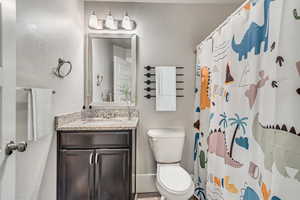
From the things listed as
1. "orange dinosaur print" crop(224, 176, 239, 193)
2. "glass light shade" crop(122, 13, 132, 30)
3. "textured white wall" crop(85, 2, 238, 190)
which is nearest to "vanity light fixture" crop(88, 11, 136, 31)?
"glass light shade" crop(122, 13, 132, 30)

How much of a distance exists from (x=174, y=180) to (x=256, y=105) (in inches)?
44.6

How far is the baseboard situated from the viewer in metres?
2.49

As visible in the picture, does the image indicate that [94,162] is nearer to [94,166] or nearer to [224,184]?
[94,166]

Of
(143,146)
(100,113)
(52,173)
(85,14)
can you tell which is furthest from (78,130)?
(85,14)

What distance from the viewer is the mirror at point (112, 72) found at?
99.0 inches

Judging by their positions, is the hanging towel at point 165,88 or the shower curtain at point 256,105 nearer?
the shower curtain at point 256,105

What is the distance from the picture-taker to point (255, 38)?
43.3 inches

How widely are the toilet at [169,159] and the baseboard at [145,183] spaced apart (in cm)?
31

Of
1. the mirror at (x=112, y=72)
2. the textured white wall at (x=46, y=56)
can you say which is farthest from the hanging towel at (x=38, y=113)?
the mirror at (x=112, y=72)

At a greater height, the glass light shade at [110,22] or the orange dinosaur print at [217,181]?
the glass light shade at [110,22]

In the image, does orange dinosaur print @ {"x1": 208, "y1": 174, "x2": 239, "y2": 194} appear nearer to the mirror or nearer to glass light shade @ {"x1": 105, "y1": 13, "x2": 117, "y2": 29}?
the mirror

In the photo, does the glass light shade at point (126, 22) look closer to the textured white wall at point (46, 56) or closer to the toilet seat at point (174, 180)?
the textured white wall at point (46, 56)

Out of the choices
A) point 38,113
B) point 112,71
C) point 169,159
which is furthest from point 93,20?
point 169,159

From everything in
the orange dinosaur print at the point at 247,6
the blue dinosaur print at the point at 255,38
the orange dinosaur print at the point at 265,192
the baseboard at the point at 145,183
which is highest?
the orange dinosaur print at the point at 247,6
